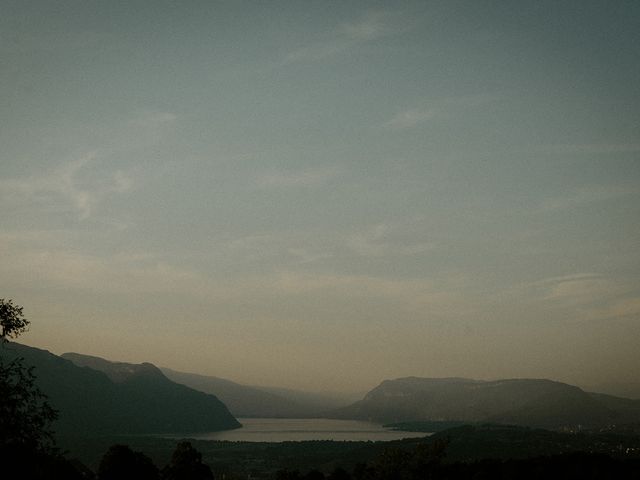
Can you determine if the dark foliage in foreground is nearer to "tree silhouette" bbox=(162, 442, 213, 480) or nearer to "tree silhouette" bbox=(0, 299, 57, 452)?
"tree silhouette" bbox=(162, 442, 213, 480)

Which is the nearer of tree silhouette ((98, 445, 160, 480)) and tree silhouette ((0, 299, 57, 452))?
tree silhouette ((0, 299, 57, 452))

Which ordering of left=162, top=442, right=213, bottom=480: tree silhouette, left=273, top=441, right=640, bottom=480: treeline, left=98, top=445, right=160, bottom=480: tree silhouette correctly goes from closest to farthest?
left=98, top=445, right=160, bottom=480: tree silhouette
left=162, top=442, right=213, bottom=480: tree silhouette
left=273, top=441, right=640, bottom=480: treeline

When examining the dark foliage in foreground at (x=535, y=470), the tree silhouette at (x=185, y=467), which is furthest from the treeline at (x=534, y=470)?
the tree silhouette at (x=185, y=467)

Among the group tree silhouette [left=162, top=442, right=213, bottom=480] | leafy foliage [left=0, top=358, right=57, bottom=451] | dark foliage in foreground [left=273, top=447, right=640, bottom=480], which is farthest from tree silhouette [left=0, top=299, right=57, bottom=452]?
dark foliage in foreground [left=273, top=447, right=640, bottom=480]

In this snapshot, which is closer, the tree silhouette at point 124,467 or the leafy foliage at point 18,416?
the leafy foliage at point 18,416

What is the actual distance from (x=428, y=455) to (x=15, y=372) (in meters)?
74.9

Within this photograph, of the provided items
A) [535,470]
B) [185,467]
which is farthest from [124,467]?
[535,470]

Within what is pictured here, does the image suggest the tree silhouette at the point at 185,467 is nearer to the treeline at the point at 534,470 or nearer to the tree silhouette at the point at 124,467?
the tree silhouette at the point at 124,467

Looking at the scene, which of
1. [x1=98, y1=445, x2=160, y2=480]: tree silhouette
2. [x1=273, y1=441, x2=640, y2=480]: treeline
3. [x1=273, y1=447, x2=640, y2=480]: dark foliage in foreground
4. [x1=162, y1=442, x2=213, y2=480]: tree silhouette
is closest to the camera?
[x1=98, y1=445, x2=160, y2=480]: tree silhouette

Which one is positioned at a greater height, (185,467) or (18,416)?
(18,416)

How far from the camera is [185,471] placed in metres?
98.7

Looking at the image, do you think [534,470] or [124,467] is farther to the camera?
[534,470]

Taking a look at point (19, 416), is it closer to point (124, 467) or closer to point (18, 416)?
point (18, 416)

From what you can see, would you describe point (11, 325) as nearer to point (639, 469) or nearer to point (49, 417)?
point (49, 417)
